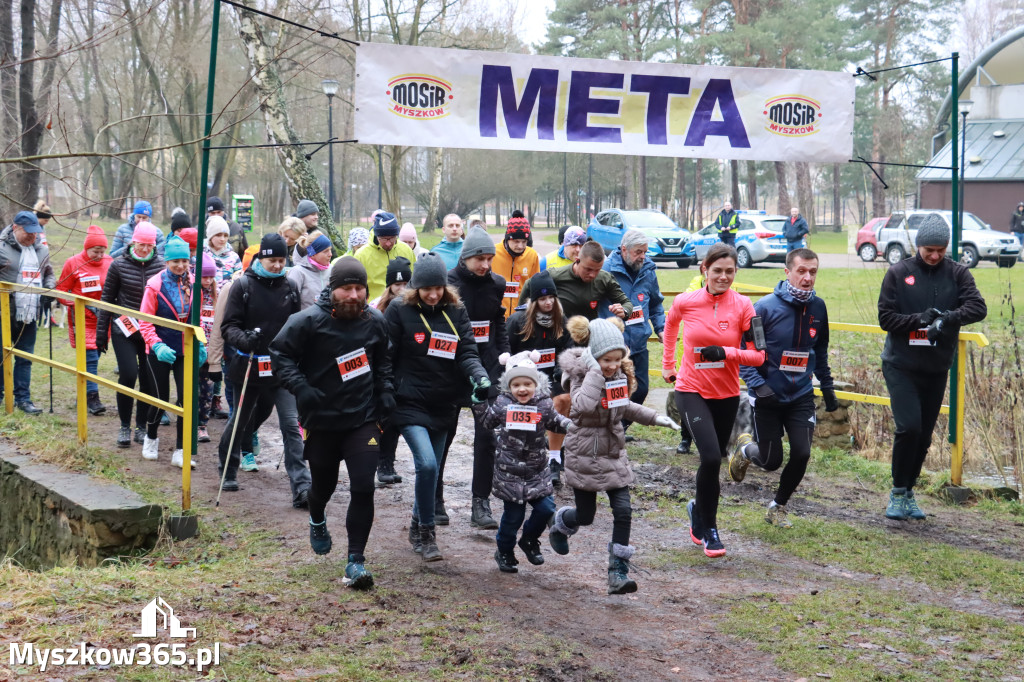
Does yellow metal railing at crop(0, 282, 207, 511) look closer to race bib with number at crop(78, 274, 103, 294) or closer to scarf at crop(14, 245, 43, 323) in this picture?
scarf at crop(14, 245, 43, 323)

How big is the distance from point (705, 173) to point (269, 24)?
4678 cm

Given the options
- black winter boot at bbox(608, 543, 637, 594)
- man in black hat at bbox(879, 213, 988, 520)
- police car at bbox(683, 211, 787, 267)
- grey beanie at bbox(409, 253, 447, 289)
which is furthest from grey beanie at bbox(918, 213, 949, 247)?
police car at bbox(683, 211, 787, 267)

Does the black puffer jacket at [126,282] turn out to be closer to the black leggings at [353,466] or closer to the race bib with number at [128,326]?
the race bib with number at [128,326]

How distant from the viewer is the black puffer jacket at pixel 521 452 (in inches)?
227

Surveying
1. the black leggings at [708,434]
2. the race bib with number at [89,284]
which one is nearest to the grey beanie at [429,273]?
the black leggings at [708,434]

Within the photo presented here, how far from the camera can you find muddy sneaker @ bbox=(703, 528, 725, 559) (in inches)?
253

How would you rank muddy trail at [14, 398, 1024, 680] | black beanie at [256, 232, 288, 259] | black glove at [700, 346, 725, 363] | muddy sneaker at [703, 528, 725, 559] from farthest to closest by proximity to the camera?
black beanie at [256, 232, 288, 259]
muddy sneaker at [703, 528, 725, 559]
black glove at [700, 346, 725, 363]
muddy trail at [14, 398, 1024, 680]

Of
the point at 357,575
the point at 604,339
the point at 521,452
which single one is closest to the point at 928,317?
the point at 604,339

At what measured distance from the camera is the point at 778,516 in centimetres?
714

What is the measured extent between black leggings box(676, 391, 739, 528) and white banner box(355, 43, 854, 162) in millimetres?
2428

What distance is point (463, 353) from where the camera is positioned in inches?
246

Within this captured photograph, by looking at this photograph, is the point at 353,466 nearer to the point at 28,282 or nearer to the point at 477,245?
the point at 477,245

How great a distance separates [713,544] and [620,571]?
1.06 metres

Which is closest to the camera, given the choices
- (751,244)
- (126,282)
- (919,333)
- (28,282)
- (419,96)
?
(919,333)
